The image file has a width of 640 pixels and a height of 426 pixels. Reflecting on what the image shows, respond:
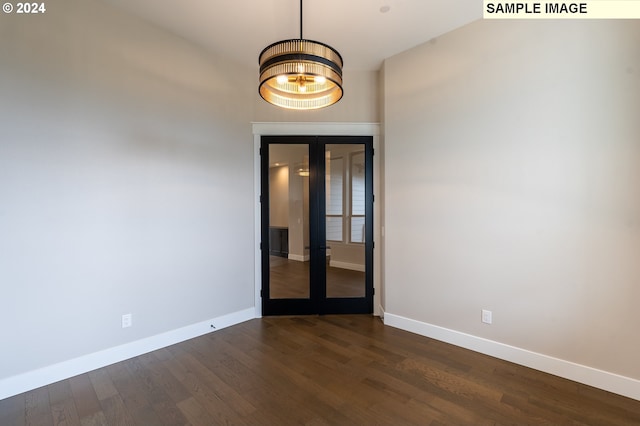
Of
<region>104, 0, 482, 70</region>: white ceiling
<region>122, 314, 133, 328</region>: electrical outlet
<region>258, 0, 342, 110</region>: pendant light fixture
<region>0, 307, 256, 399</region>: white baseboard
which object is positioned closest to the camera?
<region>258, 0, 342, 110</region>: pendant light fixture

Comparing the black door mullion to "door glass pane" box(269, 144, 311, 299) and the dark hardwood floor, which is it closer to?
"door glass pane" box(269, 144, 311, 299)

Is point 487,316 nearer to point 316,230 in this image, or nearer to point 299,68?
point 316,230

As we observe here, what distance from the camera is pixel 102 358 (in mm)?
2602

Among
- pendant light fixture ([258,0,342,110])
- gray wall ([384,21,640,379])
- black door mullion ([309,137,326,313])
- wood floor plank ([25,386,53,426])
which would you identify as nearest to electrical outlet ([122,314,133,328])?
wood floor plank ([25,386,53,426])

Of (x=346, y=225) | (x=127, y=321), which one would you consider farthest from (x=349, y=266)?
(x=127, y=321)

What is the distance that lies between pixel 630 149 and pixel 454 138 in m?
1.31

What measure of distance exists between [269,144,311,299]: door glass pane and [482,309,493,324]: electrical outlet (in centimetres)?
207

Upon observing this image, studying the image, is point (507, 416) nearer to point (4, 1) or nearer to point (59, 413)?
point (59, 413)

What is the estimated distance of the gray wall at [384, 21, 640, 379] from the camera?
2234mm

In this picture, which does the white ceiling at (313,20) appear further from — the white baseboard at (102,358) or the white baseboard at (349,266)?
the white baseboard at (102,358)

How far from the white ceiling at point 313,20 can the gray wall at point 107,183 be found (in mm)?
291

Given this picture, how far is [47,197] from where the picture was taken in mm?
2324

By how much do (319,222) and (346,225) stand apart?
1.22 ft

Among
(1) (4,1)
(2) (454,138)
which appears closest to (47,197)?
(1) (4,1)
